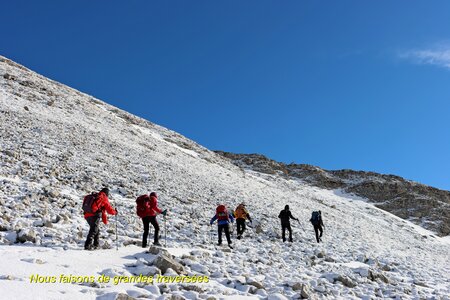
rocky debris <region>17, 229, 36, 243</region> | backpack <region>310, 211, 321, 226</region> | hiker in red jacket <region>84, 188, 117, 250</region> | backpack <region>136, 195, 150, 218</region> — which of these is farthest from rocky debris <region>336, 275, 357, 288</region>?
rocky debris <region>17, 229, 36, 243</region>

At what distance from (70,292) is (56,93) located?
4469 centimetres

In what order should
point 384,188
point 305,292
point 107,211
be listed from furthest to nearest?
1. point 384,188
2. point 107,211
3. point 305,292

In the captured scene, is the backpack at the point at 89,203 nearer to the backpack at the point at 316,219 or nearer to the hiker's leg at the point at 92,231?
the hiker's leg at the point at 92,231

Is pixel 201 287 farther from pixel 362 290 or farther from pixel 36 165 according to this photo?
pixel 36 165

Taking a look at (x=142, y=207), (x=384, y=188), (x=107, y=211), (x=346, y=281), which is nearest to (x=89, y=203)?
(x=107, y=211)

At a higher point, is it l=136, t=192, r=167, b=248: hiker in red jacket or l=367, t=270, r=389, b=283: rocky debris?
l=136, t=192, r=167, b=248: hiker in red jacket

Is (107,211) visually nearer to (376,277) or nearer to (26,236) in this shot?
(26,236)

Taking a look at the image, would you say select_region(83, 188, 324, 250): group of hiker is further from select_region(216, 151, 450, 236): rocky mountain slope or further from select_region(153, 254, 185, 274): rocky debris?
select_region(216, 151, 450, 236): rocky mountain slope

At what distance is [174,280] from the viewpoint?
8297 millimetres

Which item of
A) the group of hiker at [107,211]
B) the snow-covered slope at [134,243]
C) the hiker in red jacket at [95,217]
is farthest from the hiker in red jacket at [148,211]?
the hiker in red jacket at [95,217]

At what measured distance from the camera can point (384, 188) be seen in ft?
254

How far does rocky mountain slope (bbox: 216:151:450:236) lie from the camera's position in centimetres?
6624

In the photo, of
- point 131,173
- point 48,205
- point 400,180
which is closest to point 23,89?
point 131,173

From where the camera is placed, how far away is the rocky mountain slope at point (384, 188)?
66.2 m
